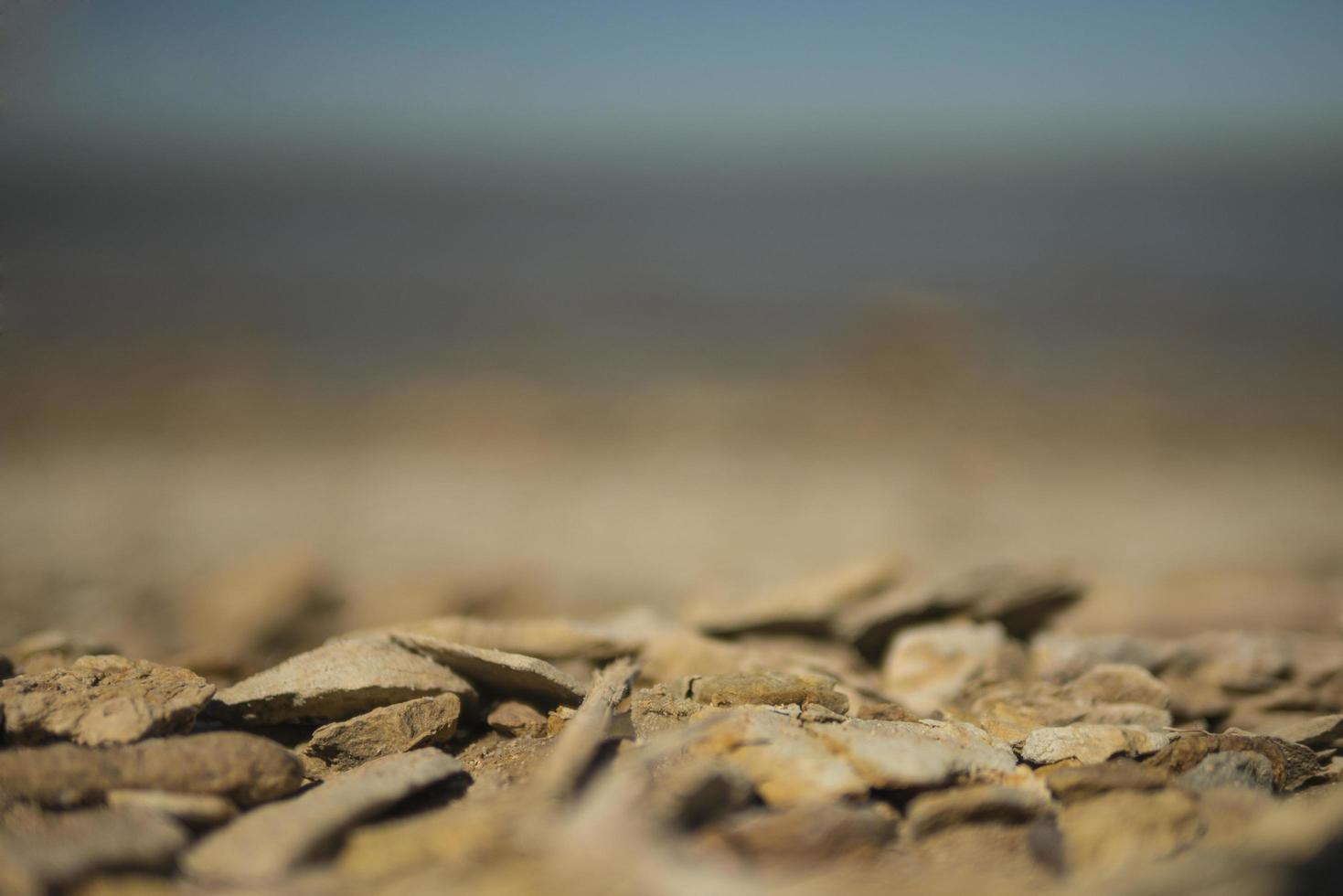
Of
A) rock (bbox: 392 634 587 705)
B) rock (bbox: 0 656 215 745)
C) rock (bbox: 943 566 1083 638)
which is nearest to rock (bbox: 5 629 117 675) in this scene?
rock (bbox: 0 656 215 745)

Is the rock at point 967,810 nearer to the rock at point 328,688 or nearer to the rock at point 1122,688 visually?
the rock at point 1122,688

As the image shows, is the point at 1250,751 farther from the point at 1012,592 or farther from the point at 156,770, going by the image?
the point at 156,770

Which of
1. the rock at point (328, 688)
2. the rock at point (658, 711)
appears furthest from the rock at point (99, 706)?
the rock at point (658, 711)

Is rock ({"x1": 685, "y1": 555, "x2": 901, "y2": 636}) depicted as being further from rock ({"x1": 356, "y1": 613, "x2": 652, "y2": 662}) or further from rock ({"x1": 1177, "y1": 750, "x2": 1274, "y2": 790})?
rock ({"x1": 1177, "y1": 750, "x2": 1274, "y2": 790})

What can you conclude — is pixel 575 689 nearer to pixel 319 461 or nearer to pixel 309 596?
pixel 309 596

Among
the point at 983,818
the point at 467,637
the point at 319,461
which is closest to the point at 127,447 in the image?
the point at 319,461
